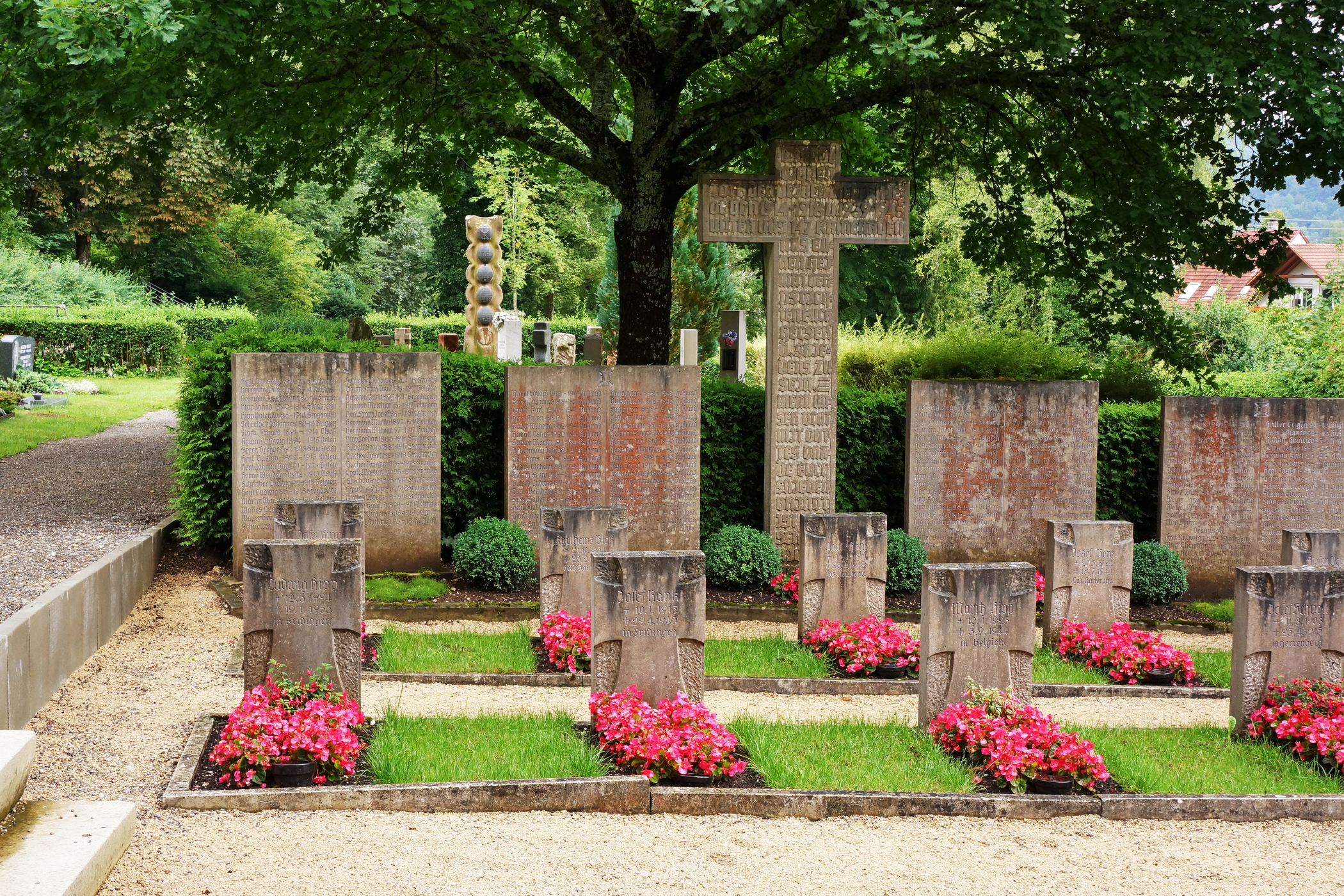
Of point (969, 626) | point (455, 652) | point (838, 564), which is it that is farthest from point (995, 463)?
point (455, 652)

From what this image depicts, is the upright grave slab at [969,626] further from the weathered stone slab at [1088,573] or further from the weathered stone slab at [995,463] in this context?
the weathered stone slab at [995,463]

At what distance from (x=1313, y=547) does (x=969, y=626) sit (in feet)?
13.2

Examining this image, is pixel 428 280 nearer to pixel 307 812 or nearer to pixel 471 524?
pixel 471 524

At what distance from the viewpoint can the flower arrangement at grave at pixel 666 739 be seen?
6582 mm

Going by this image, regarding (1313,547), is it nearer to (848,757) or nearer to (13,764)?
(848,757)

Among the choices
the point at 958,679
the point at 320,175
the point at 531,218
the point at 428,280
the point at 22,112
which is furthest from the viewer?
the point at 428,280

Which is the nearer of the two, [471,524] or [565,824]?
[565,824]

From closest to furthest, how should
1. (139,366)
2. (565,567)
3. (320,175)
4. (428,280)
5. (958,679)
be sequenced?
(958,679), (565,567), (320,175), (139,366), (428,280)

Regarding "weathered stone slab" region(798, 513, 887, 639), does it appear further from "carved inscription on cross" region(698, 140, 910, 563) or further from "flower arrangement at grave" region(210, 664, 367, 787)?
"flower arrangement at grave" region(210, 664, 367, 787)

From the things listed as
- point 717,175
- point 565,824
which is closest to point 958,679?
point 565,824

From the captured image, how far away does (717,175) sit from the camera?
12.1m

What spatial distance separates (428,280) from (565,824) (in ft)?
146

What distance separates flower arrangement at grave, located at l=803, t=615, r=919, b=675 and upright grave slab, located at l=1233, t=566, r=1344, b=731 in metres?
2.23

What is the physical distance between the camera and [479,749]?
6816mm
